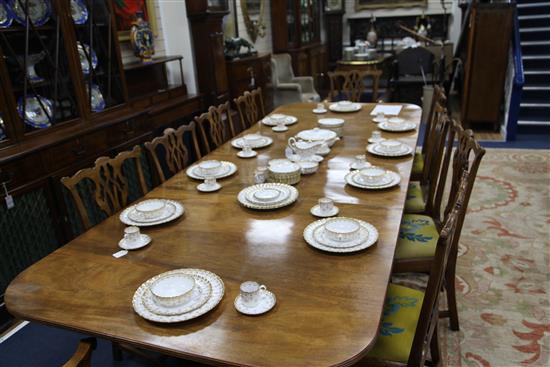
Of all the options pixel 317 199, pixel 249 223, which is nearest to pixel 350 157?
pixel 317 199

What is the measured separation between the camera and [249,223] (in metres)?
1.72

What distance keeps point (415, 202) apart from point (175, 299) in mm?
1679

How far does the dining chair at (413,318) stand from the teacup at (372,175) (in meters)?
0.41

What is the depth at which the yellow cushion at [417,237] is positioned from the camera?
78.0 inches

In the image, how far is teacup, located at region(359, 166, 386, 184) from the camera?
1.97 metres

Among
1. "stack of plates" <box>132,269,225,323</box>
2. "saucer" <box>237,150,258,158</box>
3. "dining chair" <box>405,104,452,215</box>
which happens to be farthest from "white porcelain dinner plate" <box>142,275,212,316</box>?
"dining chair" <box>405,104,452,215</box>

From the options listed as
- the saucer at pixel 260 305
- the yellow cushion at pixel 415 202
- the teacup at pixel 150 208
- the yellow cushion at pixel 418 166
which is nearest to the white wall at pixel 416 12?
the yellow cushion at pixel 418 166

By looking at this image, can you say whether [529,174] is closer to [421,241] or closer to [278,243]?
[421,241]

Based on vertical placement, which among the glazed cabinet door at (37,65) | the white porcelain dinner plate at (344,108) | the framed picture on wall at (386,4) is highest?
the framed picture on wall at (386,4)

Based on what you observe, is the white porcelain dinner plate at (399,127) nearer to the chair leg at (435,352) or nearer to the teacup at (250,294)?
the chair leg at (435,352)

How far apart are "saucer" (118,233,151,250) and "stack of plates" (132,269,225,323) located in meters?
0.26

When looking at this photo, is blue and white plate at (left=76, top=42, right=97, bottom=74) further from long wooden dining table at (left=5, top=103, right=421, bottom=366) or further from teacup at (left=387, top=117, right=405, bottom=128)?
teacup at (left=387, top=117, right=405, bottom=128)

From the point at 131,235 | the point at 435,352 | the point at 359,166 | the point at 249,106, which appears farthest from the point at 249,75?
the point at 435,352

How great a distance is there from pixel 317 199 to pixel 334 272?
0.56m
